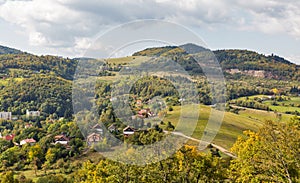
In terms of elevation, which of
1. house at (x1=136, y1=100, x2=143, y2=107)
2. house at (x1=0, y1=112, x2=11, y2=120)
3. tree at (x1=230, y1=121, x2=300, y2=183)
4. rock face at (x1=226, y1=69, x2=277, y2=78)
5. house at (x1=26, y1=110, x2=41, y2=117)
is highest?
rock face at (x1=226, y1=69, x2=277, y2=78)

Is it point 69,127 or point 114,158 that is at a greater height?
point 114,158

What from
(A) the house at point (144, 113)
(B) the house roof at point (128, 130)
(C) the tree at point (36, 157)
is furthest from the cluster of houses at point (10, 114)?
(B) the house roof at point (128, 130)

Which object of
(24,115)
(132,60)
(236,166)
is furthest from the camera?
(24,115)

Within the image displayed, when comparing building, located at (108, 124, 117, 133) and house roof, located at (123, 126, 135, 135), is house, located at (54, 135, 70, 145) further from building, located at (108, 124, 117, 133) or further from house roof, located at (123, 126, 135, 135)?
A: house roof, located at (123, 126, 135, 135)

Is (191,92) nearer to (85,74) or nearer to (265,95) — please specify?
(85,74)

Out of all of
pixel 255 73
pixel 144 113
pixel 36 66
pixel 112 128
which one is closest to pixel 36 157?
pixel 112 128

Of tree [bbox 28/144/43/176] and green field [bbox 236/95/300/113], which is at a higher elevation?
green field [bbox 236/95/300/113]

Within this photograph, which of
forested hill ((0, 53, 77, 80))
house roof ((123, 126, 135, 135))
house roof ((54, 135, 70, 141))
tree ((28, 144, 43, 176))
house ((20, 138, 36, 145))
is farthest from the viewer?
forested hill ((0, 53, 77, 80))

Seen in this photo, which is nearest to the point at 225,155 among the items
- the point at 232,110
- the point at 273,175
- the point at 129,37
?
the point at 273,175

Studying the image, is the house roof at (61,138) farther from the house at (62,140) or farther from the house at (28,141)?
the house at (28,141)

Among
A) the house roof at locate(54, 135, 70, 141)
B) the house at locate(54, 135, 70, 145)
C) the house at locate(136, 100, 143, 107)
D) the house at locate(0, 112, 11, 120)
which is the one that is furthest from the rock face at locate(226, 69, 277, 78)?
the house at locate(136, 100, 143, 107)

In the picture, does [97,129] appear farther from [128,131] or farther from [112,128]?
[128,131]
